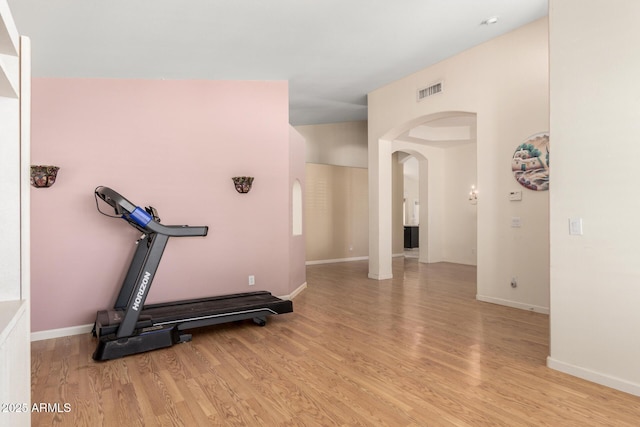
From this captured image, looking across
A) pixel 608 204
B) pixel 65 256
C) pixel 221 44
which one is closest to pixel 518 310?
pixel 608 204

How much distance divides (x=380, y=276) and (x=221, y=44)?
14.9 ft

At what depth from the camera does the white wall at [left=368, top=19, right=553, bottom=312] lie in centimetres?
433

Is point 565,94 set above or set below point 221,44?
below

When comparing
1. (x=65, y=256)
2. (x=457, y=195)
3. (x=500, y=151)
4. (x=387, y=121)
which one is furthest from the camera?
(x=457, y=195)

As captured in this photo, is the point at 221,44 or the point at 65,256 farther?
the point at 221,44

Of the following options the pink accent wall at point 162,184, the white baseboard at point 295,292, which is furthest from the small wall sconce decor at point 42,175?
the white baseboard at point 295,292

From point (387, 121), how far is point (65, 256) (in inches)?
197

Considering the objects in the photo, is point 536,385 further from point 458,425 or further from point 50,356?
point 50,356

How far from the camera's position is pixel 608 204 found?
244cm

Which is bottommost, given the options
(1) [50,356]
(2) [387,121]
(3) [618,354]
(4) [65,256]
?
(1) [50,356]

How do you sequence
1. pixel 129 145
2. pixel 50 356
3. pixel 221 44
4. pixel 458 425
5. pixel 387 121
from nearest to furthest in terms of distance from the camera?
pixel 458 425, pixel 50 356, pixel 129 145, pixel 221 44, pixel 387 121

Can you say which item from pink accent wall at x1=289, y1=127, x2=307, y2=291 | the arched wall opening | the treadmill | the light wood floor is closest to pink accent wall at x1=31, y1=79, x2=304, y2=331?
pink accent wall at x1=289, y1=127, x2=307, y2=291

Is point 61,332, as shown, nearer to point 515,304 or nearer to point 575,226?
point 575,226

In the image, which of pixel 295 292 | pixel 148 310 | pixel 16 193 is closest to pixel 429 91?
pixel 295 292
